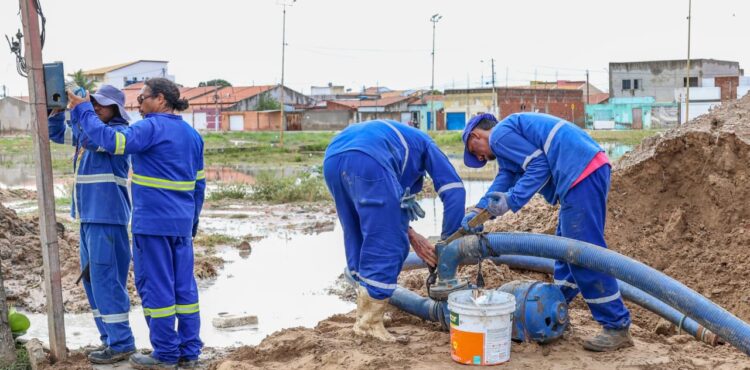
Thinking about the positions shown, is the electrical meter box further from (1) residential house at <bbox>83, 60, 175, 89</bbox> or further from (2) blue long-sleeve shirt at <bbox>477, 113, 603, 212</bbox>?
(1) residential house at <bbox>83, 60, 175, 89</bbox>

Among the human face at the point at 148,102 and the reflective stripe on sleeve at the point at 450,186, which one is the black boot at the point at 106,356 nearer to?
the human face at the point at 148,102

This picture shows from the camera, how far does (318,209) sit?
15.8 metres

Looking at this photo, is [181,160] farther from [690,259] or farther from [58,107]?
[690,259]

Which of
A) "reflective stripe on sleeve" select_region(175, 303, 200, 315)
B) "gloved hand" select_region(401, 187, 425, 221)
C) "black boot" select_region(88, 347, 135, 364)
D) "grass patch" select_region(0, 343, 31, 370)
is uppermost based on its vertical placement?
"gloved hand" select_region(401, 187, 425, 221)

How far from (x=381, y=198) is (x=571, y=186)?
118cm

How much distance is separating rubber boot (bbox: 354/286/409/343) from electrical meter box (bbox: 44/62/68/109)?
2.32 meters

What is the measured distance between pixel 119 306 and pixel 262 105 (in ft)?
210

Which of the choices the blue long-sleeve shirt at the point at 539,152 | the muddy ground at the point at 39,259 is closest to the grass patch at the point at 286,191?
the muddy ground at the point at 39,259

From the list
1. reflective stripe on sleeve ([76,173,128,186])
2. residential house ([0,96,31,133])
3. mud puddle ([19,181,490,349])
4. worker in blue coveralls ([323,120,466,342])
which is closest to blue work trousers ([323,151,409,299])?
worker in blue coveralls ([323,120,466,342])

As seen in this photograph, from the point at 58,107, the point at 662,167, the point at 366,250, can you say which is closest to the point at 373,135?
the point at 366,250

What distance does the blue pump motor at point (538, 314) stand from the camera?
5.01m

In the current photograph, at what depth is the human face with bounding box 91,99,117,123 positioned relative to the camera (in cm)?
559

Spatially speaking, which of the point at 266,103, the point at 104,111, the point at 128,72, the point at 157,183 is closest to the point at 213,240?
the point at 104,111

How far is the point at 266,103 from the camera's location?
68688 mm
